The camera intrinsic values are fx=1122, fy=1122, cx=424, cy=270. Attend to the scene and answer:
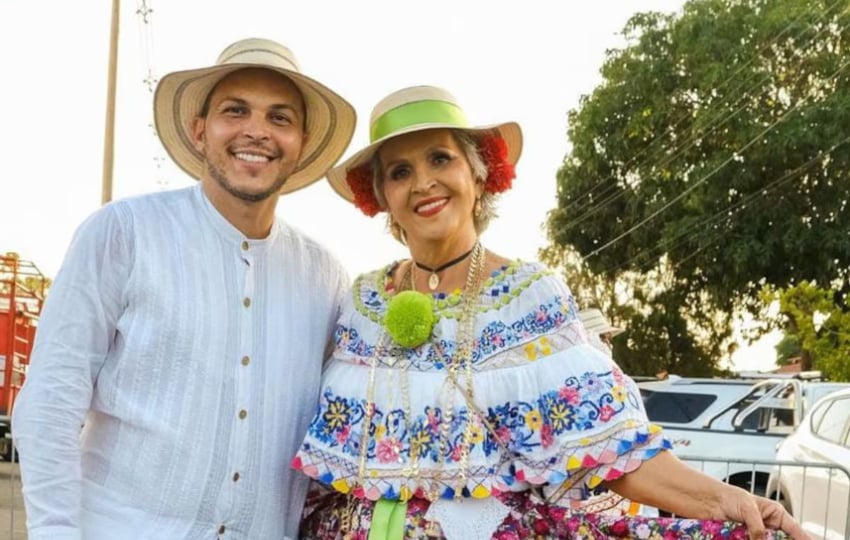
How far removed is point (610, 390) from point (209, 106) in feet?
→ 4.28

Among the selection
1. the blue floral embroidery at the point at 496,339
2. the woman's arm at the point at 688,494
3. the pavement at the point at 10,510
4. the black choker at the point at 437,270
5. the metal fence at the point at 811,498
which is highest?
the black choker at the point at 437,270

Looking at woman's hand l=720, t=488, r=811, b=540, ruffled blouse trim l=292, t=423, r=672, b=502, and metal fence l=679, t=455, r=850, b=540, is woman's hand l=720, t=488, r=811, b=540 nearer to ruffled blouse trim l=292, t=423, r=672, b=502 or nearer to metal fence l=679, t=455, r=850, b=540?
ruffled blouse trim l=292, t=423, r=672, b=502

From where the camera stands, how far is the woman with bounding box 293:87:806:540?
2.73 metres

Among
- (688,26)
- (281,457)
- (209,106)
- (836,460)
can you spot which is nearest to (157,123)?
(209,106)

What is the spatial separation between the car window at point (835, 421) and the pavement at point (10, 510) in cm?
541

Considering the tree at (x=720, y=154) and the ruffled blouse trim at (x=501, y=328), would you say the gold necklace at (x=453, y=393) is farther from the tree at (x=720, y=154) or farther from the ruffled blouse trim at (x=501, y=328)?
the tree at (x=720, y=154)

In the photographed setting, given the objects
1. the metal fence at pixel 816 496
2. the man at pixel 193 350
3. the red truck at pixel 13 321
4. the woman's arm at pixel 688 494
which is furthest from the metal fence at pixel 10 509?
the metal fence at pixel 816 496

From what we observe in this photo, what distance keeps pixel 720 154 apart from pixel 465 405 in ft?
69.3

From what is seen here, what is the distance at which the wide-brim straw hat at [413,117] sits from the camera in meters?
3.01

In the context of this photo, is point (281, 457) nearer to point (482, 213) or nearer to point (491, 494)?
point (491, 494)

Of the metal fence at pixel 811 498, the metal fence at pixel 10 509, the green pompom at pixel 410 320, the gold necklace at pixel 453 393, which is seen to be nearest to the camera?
the gold necklace at pixel 453 393

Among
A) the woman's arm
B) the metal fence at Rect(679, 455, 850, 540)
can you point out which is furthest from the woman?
the metal fence at Rect(679, 455, 850, 540)

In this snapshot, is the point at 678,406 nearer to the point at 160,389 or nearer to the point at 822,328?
the point at 822,328

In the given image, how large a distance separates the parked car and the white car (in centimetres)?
121
